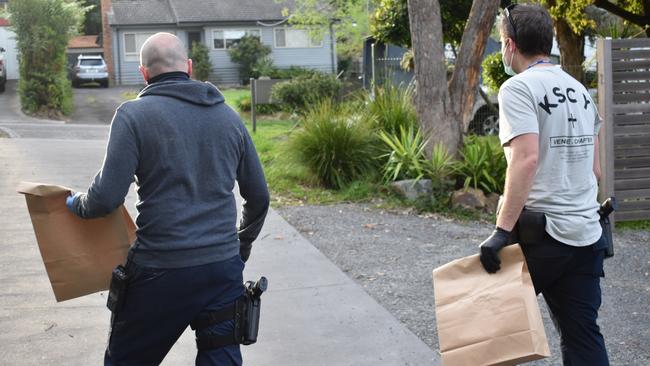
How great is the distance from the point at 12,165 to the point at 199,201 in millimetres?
9826

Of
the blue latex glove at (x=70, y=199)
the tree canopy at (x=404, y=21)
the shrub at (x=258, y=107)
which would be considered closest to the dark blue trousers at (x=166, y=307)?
the blue latex glove at (x=70, y=199)

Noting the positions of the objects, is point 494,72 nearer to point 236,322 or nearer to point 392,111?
point 392,111

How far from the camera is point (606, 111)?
888cm

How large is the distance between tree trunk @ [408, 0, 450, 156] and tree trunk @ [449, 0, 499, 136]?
Answer: 0.15 meters

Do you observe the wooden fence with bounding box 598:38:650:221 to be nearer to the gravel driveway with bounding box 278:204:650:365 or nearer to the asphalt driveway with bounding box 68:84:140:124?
the gravel driveway with bounding box 278:204:650:365

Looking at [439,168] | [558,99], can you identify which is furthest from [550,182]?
[439,168]

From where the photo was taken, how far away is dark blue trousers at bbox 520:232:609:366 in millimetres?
3602

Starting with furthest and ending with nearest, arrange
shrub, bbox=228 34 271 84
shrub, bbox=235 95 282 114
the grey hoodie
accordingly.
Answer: shrub, bbox=228 34 271 84
shrub, bbox=235 95 282 114
the grey hoodie

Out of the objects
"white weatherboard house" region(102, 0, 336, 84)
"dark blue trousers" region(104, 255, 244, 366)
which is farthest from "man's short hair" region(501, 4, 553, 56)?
"white weatherboard house" region(102, 0, 336, 84)

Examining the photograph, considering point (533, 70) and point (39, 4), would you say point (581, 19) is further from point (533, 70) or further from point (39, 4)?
point (39, 4)

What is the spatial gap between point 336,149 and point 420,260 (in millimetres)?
3601

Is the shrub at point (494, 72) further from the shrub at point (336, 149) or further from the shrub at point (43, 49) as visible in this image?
the shrub at point (43, 49)

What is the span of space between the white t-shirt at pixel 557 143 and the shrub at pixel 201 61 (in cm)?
4088

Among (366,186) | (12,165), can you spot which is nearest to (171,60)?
(366,186)
